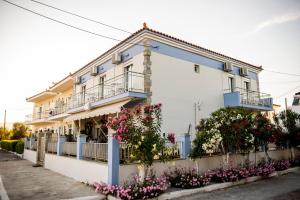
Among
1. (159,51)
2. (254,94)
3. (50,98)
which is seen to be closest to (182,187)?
(159,51)

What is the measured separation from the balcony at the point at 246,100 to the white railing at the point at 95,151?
36.6 feet

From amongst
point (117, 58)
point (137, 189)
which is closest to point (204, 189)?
point (137, 189)

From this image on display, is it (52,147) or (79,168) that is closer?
(79,168)

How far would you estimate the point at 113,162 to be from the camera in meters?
8.34

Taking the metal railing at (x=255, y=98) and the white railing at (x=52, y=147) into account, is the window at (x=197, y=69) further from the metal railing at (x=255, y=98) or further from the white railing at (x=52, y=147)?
the white railing at (x=52, y=147)

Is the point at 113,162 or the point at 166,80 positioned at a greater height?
the point at 166,80

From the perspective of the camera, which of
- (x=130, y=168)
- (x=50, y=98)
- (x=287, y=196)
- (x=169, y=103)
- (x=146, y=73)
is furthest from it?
(x=50, y=98)

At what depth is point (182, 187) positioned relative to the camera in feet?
30.5

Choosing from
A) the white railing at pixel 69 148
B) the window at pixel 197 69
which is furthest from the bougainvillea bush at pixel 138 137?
the window at pixel 197 69

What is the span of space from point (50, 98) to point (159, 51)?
23.0 m

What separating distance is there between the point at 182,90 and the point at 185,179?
24.0 ft

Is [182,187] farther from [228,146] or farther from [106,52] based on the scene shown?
[106,52]

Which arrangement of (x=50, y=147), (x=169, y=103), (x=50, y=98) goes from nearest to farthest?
(x=169, y=103) → (x=50, y=147) → (x=50, y=98)

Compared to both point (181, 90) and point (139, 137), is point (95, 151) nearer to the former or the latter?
point (139, 137)
